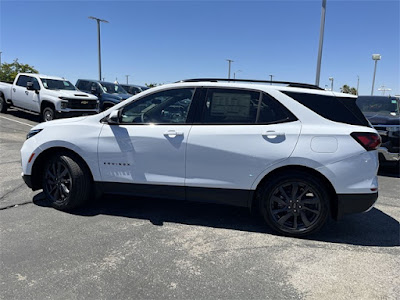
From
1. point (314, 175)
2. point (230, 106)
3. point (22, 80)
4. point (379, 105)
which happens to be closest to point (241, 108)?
point (230, 106)

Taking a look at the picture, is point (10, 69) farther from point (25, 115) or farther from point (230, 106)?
point (230, 106)

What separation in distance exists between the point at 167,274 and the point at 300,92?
2415 millimetres

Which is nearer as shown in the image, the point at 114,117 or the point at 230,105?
the point at 230,105

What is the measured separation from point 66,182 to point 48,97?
8796 millimetres

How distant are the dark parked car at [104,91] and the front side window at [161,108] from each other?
10.4 meters

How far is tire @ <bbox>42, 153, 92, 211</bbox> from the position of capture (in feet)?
13.5

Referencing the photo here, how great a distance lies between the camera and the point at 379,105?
28.9 feet

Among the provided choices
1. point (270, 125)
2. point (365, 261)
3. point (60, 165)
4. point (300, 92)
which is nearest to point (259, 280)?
point (365, 261)

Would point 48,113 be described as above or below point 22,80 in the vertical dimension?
below

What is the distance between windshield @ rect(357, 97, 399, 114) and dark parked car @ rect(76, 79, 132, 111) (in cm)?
949

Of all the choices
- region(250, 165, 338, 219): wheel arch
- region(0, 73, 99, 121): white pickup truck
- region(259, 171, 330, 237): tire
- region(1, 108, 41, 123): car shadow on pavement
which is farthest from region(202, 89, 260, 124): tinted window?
region(1, 108, 41, 123): car shadow on pavement

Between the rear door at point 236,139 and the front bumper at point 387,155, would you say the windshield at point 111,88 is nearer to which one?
the front bumper at point 387,155

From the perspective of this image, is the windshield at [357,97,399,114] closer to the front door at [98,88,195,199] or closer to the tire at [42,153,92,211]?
the front door at [98,88,195,199]

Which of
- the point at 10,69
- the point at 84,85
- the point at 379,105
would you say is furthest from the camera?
the point at 10,69
